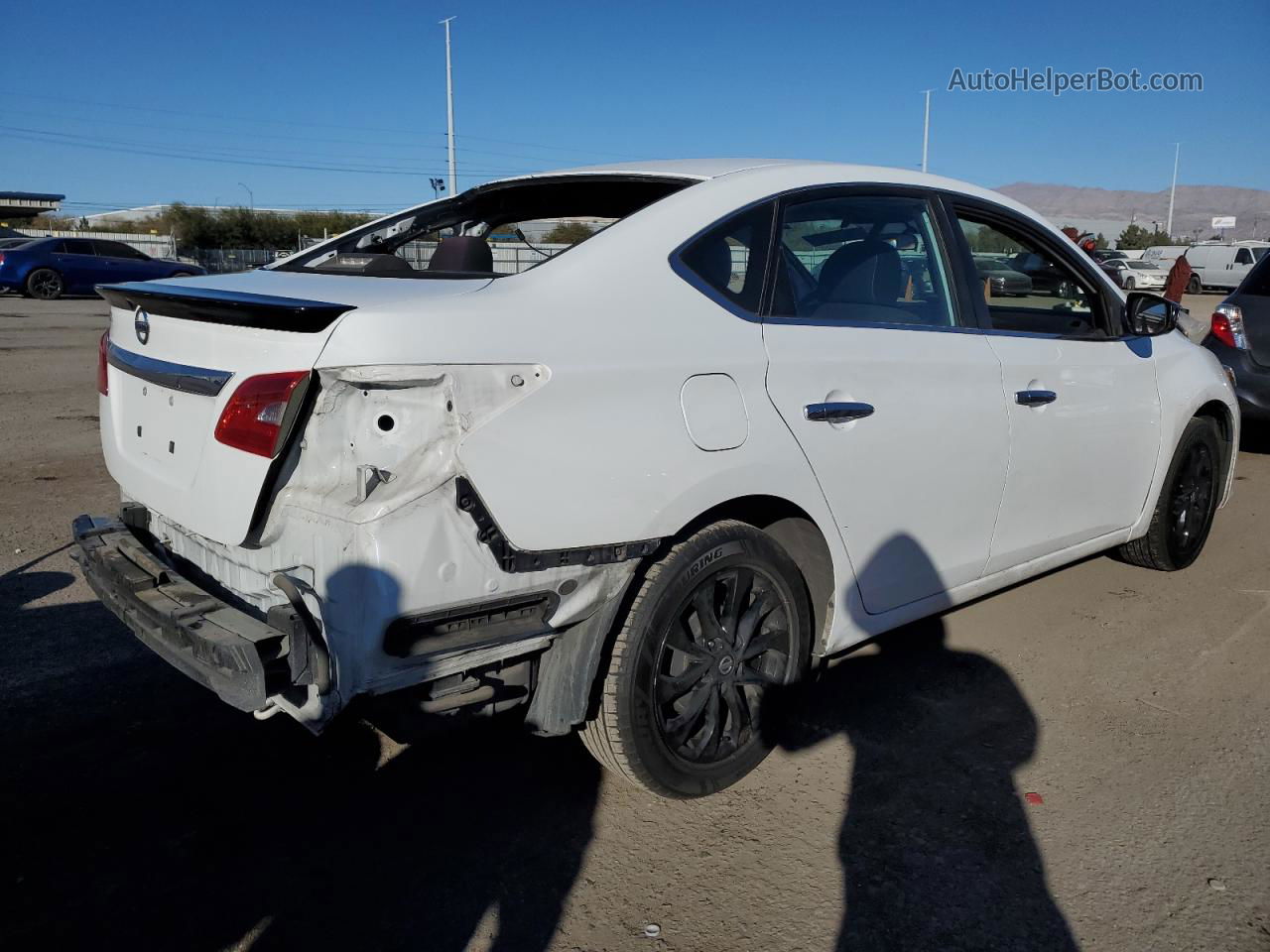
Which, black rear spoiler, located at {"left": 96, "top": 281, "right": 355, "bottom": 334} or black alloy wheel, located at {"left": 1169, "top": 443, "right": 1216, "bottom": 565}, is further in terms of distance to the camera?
black alloy wheel, located at {"left": 1169, "top": 443, "right": 1216, "bottom": 565}

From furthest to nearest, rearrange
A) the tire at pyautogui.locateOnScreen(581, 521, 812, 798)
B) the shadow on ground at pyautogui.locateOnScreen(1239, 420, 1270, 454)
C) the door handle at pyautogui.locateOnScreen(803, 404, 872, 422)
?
the shadow on ground at pyautogui.locateOnScreen(1239, 420, 1270, 454) → the door handle at pyautogui.locateOnScreen(803, 404, 872, 422) → the tire at pyautogui.locateOnScreen(581, 521, 812, 798)

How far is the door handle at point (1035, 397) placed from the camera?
361cm

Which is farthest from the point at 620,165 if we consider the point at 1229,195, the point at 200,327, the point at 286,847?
the point at 1229,195

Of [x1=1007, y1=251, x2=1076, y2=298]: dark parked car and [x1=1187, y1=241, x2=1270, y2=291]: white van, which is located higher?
[x1=1187, y1=241, x2=1270, y2=291]: white van

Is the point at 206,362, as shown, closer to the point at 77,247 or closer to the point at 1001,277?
the point at 1001,277

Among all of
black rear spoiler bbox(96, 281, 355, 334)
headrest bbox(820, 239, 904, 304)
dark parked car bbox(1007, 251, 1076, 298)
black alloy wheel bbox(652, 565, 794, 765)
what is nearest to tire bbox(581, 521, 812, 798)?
black alloy wheel bbox(652, 565, 794, 765)

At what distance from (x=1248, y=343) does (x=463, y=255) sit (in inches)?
261

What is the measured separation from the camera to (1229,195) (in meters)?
187

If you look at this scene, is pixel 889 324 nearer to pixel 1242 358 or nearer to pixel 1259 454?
pixel 1242 358

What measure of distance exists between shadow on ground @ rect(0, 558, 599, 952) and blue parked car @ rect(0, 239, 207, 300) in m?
21.5

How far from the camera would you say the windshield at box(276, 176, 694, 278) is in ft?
10.9

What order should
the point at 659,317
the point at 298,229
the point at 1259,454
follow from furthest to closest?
1. the point at 298,229
2. the point at 1259,454
3. the point at 659,317

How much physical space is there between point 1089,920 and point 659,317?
1849 millimetres

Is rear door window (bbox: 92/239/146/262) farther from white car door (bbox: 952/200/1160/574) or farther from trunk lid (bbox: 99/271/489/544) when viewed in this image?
white car door (bbox: 952/200/1160/574)
